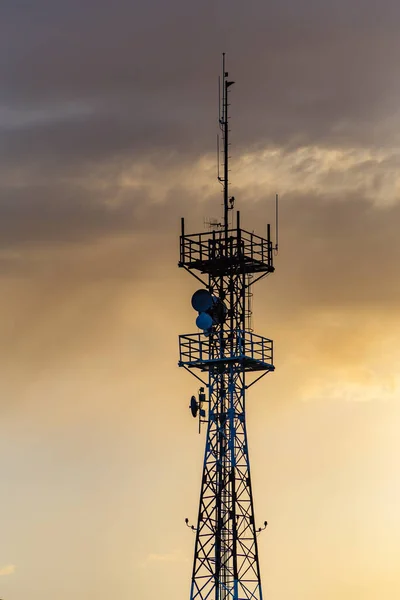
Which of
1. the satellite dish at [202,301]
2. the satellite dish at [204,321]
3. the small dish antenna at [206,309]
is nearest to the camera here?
the satellite dish at [204,321]

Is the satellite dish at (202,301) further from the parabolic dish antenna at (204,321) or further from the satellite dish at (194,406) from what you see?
the satellite dish at (194,406)

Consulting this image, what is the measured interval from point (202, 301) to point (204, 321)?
1354 mm

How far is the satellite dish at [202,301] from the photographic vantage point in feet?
→ 423

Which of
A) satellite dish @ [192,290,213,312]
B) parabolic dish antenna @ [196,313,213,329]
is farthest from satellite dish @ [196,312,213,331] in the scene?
satellite dish @ [192,290,213,312]

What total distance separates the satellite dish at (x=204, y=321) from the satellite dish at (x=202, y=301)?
462 mm

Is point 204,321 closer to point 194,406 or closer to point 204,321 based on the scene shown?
point 204,321

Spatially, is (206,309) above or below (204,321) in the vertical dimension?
above

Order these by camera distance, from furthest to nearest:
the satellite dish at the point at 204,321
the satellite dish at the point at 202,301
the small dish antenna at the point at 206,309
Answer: the satellite dish at the point at 202,301
the small dish antenna at the point at 206,309
the satellite dish at the point at 204,321

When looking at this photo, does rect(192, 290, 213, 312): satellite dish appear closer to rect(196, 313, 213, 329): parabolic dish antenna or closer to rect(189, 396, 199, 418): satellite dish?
rect(196, 313, 213, 329): parabolic dish antenna

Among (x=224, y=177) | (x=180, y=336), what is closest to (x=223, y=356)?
(x=180, y=336)

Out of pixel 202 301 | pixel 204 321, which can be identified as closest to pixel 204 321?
pixel 204 321

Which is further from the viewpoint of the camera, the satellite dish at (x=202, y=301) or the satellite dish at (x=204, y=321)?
the satellite dish at (x=202, y=301)

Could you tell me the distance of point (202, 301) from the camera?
12912 cm

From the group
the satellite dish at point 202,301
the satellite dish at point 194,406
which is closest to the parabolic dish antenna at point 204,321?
the satellite dish at point 202,301
